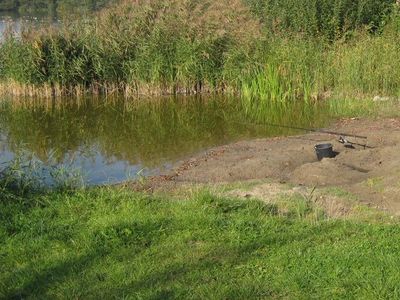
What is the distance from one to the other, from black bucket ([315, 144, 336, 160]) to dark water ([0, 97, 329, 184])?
263 cm

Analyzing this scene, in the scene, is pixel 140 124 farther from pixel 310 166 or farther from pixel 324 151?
A: pixel 310 166

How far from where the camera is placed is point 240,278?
5293 mm

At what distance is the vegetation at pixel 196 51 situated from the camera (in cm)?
1709

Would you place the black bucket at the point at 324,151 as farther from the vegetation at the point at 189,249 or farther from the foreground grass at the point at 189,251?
the foreground grass at the point at 189,251

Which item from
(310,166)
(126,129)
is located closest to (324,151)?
(310,166)

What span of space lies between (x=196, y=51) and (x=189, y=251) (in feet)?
42.9

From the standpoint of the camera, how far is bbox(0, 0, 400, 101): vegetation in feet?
56.1

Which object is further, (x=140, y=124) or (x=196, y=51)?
(x=196, y=51)

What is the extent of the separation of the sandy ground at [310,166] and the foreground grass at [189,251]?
1352 millimetres

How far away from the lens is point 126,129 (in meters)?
15.0

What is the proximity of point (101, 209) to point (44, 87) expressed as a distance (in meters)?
11.8

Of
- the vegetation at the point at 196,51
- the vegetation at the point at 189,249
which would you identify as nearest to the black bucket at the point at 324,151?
the vegetation at the point at 189,249

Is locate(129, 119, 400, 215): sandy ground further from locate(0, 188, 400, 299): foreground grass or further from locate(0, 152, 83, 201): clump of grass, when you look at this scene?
locate(0, 188, 400, 299): foreground grass

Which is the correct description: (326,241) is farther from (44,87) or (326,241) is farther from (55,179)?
(44,87)
